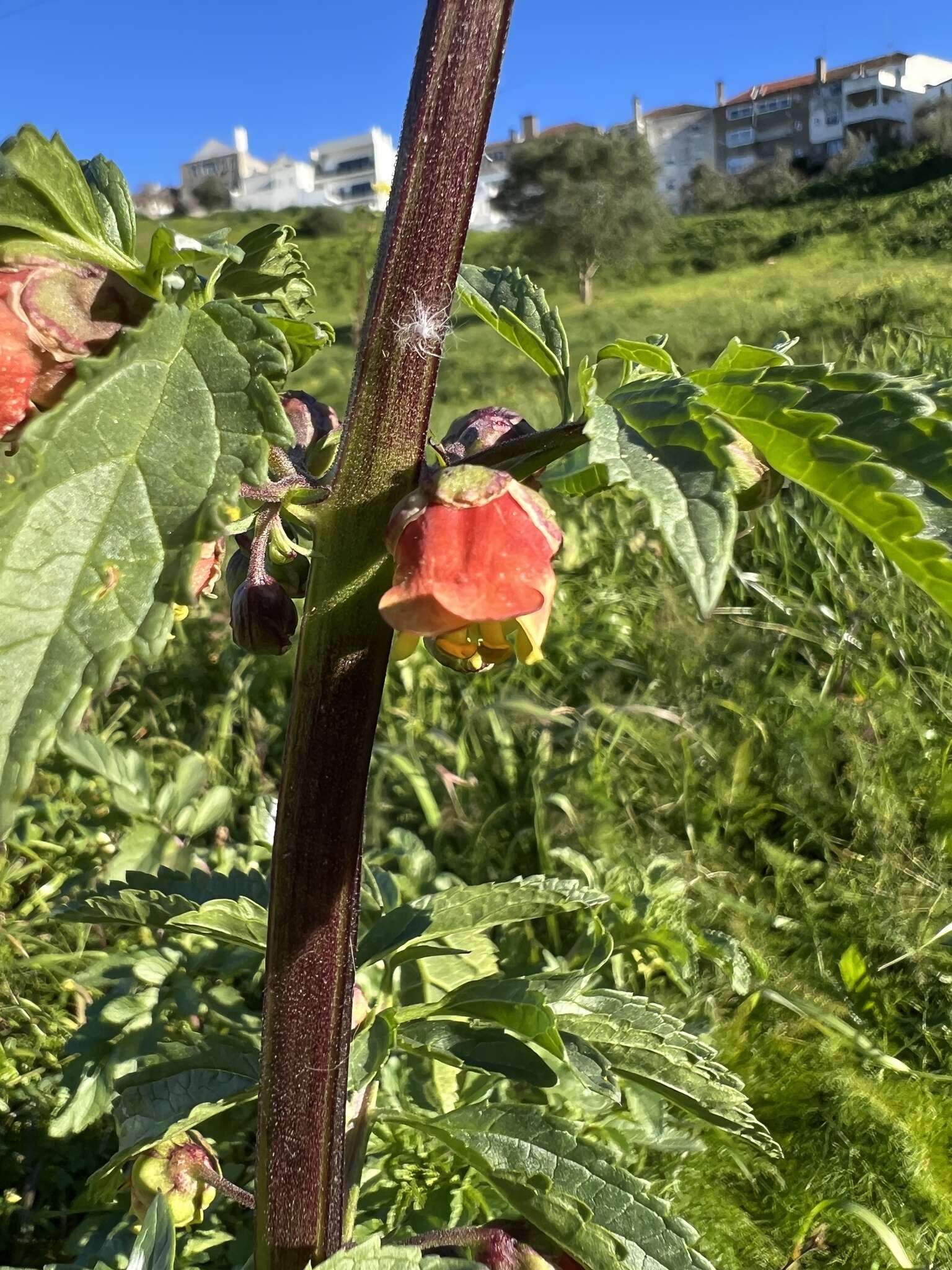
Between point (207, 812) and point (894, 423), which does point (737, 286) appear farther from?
point (894, 423)

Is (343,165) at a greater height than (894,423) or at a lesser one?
greater

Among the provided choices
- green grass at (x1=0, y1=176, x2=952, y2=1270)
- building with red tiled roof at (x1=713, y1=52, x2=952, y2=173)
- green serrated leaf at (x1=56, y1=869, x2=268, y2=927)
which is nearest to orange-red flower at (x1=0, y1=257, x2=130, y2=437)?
green grass at (x1=0, y1=176, x2=952, y2=1270)

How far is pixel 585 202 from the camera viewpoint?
19.0 meters

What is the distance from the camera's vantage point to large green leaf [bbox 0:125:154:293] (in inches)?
17.4

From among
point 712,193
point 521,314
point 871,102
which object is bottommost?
point 521,314

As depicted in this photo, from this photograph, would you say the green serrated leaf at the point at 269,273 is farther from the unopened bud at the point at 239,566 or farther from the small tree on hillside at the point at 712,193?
the small tree on hillside at the point at 712,193

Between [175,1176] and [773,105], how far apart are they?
3598 centimetres

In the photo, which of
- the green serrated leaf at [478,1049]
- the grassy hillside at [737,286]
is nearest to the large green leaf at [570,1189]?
the green serrated leaf at [478,1049]

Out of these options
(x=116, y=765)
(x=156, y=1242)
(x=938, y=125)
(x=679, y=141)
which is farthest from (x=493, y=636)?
(x=679, y=141)

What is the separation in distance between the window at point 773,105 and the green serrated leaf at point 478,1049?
35.1 m

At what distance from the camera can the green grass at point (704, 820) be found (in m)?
1.38

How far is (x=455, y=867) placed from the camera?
6.61 feet

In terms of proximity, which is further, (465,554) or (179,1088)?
(179,1088)

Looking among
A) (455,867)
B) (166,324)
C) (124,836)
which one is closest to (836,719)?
(455,867)
